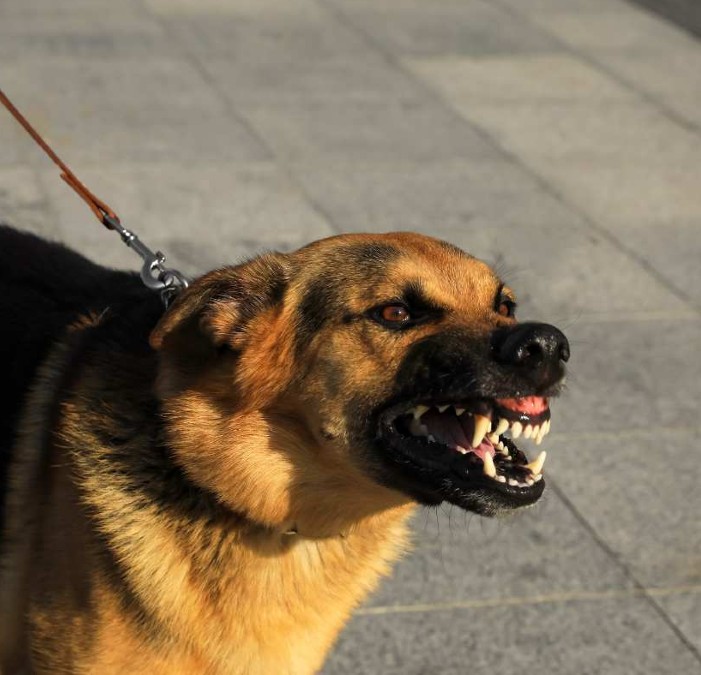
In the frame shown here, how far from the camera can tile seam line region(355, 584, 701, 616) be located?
16.2ft

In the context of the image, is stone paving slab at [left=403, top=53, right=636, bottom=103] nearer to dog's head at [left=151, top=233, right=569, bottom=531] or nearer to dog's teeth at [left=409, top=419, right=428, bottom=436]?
dog's head at [left=151, top=233, right=569, bottom=531]

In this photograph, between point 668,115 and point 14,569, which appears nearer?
point 14,569

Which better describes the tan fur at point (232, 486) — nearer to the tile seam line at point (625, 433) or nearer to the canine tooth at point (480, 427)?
the canine tooth at point (480, 427)

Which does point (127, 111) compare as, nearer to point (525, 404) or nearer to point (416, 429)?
point (416, 429)

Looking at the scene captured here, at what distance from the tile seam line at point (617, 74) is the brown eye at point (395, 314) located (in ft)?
24.4

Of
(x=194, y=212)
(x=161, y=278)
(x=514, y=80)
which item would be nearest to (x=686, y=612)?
(x=161, y=278)

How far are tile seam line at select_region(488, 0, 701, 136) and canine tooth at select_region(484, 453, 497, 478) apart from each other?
751cm

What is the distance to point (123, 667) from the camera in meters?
3.66

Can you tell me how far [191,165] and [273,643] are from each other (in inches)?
219

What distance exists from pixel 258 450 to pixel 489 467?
63cm

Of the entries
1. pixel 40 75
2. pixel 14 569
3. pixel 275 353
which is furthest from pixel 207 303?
pixel 40 75

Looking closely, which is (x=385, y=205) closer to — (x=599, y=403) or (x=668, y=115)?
(x=599, y=403)

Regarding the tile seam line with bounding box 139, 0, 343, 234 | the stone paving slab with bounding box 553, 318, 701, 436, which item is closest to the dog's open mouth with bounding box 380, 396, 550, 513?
A: the stone paving slab with bounding box 553, 318, 701, 436

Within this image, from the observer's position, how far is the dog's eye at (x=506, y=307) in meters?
3.91
